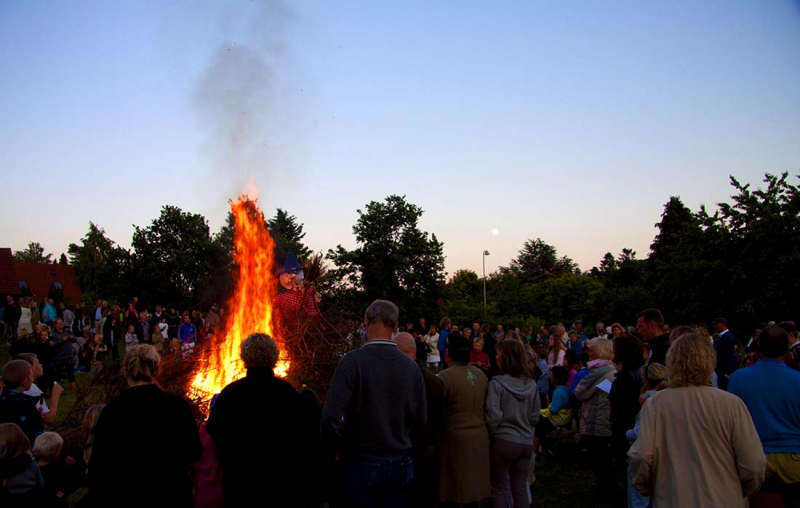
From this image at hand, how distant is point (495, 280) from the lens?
65.6 m

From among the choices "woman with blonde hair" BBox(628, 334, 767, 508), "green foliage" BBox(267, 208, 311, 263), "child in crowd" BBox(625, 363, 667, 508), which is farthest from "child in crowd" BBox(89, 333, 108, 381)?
"green foliage" BBox(267, 208, 311, 263)

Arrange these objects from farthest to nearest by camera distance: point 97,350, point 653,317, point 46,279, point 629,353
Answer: point 46,279 < point 97,350 < point 653,317 < point 629,353

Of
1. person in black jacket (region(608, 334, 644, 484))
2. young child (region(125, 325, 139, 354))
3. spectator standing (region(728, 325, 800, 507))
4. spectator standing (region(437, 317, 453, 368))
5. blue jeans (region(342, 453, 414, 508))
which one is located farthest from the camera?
spectator standing (region(437, 317, 453, 368))

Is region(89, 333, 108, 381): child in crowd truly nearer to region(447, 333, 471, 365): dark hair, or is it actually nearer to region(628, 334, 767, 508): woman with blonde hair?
region(447, 333, 471, 365): dark hair

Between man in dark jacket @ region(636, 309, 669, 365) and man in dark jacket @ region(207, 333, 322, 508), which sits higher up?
man in dark jacket @ region(636, 309, 669, 365)

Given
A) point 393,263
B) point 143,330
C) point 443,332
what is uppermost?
point 393,263

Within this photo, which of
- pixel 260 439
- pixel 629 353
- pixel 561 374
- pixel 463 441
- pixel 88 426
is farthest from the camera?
pixel 561 374

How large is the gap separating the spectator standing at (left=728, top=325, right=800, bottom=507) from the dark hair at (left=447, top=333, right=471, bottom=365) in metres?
2.08

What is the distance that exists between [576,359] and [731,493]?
242 inches

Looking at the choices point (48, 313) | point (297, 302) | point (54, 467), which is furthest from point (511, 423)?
point (48, 313)

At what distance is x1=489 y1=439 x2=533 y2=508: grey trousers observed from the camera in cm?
504

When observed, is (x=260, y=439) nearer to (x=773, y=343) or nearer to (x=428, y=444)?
(x=428, y=444)

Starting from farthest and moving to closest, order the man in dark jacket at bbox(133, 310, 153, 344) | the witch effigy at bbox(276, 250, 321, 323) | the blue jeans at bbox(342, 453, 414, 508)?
the man in dark jacket at bbox(133, 310, 153, 344)
the witch effigy at bbox(276, 250, 321, 323)
the blue jeans at bbox(342, 453, 414, 508)

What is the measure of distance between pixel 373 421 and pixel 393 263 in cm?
3362
